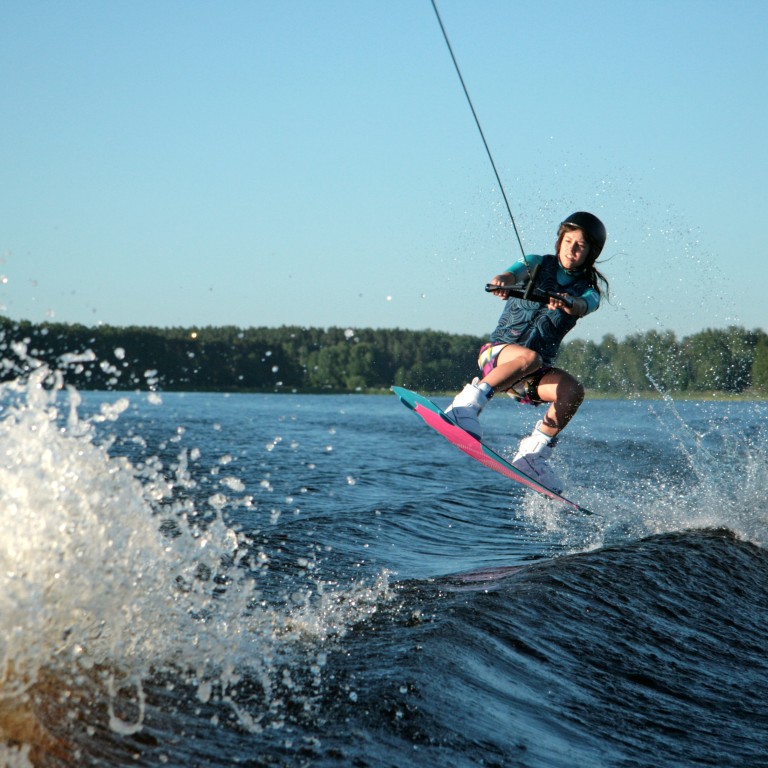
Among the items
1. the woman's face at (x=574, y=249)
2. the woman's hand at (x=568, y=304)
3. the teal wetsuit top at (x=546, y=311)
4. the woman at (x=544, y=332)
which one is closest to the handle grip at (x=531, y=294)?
→ the woman's hand at (x=568, y=304)

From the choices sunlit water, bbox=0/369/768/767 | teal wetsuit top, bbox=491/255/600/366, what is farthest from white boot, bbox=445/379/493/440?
sunlit water, bbox=0/369/768/767

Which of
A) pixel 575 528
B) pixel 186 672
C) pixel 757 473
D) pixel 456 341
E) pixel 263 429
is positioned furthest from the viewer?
pixel 263 429

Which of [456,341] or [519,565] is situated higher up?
[456,341]

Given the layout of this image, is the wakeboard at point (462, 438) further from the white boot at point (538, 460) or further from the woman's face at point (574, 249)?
the woman's face at point (574, 249)

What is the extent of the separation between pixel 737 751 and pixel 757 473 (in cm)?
805

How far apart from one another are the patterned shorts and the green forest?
1.31 meters

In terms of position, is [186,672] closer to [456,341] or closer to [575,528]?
[575,528]

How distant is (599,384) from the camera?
1681 cm

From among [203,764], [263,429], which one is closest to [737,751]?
[203,764]

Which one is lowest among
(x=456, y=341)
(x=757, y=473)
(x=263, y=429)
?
(x=263, y=429)

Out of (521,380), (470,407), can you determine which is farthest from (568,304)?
(470,407)

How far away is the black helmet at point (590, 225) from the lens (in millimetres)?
7809

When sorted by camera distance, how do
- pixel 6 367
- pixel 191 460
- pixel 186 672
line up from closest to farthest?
pixel 186 672, pixel 6 367, pixel 191 460

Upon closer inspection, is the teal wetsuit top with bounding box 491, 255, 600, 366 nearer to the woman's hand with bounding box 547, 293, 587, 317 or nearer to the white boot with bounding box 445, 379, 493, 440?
the woman's hand with bounding box 547, 293, 587, 317
